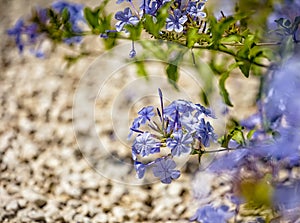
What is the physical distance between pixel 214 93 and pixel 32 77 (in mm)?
1441

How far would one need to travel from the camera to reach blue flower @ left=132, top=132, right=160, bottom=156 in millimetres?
1218

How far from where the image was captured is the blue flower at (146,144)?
47.9 inches

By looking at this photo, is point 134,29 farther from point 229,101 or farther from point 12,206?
point 12,206

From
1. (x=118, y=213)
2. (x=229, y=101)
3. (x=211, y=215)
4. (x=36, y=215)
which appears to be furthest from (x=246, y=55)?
(x=36, y=215)

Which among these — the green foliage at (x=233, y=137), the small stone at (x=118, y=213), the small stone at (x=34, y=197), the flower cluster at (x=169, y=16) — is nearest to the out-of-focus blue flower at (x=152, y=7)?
the flower cluster at (x=169, y=16)

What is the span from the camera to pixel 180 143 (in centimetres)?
120

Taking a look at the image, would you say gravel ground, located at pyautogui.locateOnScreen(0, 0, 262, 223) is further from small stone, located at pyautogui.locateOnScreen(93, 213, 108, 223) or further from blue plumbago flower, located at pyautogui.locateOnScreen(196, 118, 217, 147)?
blue plumbago flower, located at pyautogui.locateOnScreen(196, 118, 217, 147)

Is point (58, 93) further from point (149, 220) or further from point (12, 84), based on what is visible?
point (149, 220)

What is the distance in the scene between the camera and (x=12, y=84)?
10.1 ft

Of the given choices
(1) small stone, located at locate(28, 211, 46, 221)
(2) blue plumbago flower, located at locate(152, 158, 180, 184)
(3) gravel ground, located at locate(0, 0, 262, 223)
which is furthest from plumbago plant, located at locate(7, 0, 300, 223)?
(1) small stone, located at locate(28, 211, 46, 221)

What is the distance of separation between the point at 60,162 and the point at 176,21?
4.65 feet

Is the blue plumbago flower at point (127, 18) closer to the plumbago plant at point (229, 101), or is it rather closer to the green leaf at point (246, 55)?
the plumbago plant at point (229, 101)

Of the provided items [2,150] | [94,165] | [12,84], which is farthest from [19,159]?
[12,84]

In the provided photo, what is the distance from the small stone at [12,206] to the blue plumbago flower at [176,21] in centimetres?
136
